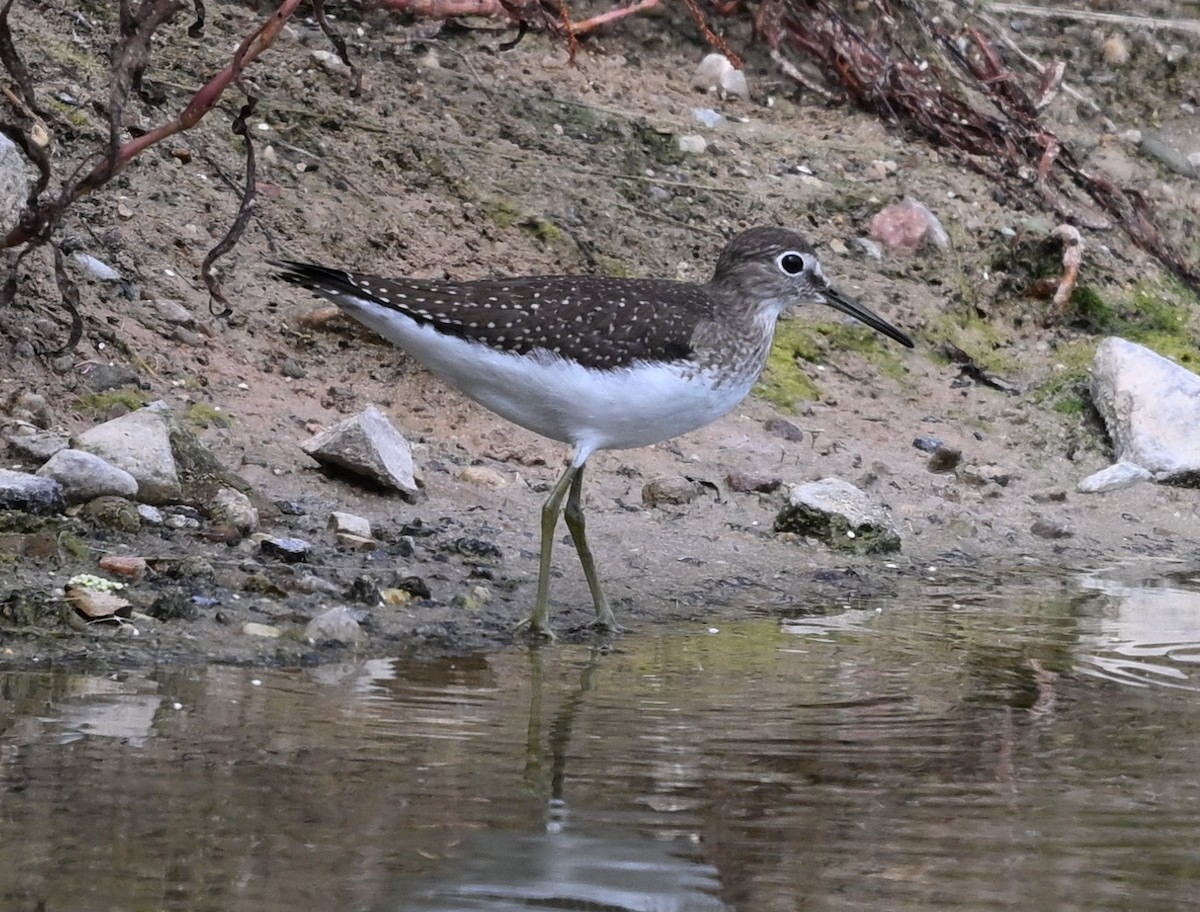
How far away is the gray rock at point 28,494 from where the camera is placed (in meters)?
5.57

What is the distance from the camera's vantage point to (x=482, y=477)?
7051 mm

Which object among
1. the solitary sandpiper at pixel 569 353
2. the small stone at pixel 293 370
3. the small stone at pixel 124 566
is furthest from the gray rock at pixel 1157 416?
the small stone at pixel 124 566

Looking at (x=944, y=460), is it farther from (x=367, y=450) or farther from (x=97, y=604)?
(x=97, y=604)

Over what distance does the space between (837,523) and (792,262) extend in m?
1.03

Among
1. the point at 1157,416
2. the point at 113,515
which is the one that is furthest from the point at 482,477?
the point at 1157,416

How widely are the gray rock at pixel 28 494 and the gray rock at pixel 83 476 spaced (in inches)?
3.0

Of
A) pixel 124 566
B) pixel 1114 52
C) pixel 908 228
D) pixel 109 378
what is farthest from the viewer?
pixel 1114 52

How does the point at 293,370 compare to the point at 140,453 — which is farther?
the point at 293,370

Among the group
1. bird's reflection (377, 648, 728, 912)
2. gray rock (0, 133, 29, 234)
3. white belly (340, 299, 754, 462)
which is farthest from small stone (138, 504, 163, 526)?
bird's reflection (377, 648, 728, 912)

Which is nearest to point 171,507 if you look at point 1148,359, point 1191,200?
point 1148,359

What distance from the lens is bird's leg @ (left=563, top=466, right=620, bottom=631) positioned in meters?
5.97

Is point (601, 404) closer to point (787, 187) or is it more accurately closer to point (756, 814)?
point (756, 814)

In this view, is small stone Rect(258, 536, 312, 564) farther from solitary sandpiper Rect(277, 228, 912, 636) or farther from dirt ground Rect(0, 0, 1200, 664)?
solitary sandpiper Rect(277, 228, 912, 636)

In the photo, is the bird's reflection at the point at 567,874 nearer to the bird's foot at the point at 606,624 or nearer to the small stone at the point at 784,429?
the bird's foot at the point at 606,624
